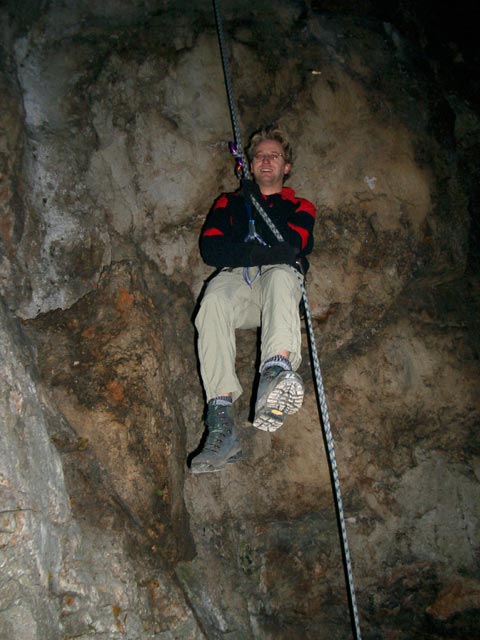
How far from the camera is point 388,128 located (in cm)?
466

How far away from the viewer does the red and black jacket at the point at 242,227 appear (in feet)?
12.3

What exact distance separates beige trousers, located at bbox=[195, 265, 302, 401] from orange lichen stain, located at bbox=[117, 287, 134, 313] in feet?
2.21

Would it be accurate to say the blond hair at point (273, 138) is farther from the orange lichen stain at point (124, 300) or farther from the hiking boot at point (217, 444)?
the hiking boot at point (217, 444)

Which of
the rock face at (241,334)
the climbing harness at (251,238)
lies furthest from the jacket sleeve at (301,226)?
the rock face at (241,334)

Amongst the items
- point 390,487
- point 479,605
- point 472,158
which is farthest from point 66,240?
point 479,605

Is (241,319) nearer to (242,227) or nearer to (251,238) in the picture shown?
(251,238)

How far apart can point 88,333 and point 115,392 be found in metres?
0.50

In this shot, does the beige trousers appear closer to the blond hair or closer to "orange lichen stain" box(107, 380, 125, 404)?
"orange lichen stain" box(107, 380, 125, 404)

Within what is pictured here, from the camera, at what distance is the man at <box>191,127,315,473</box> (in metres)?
3.17

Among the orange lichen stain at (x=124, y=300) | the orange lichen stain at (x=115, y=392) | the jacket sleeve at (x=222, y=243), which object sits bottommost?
the orange lichen stain at (x=115, y=392)

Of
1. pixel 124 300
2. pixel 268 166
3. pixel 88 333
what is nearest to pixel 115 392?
pixel 88 333

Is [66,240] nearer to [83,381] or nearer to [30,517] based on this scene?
[83,381]

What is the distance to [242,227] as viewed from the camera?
3.98 meters

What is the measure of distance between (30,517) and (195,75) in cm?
390
